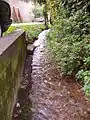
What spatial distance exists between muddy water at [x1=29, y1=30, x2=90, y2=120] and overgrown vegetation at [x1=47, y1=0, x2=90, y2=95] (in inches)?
8.6

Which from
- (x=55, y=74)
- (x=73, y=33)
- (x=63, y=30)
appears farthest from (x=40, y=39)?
(x=55, y=74)

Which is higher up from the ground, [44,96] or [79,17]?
[79,17]

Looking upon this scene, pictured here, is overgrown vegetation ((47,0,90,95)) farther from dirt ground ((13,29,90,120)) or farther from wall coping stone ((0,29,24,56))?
wall coping stone ((0,29,24,56))

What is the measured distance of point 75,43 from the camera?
4945mm

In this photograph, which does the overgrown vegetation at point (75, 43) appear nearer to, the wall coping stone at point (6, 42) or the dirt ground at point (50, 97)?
the dirt ground at point (50, 97)

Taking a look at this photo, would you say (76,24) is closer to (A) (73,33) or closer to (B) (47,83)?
(A) (73,33)

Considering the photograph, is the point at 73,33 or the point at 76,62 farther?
the point at 73,33

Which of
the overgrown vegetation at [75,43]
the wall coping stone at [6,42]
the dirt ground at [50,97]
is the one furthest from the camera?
the overgrown vegetation at [75,43]

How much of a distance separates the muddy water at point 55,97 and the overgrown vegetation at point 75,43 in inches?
8.6

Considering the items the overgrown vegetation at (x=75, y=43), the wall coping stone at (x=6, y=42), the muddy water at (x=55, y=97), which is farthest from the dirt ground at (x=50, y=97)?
the wall coping stone at (x=6, y=42)

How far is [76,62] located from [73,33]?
4.72 feet

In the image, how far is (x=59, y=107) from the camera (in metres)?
3.57

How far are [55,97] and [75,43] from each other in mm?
1443

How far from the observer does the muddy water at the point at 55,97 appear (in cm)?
332
